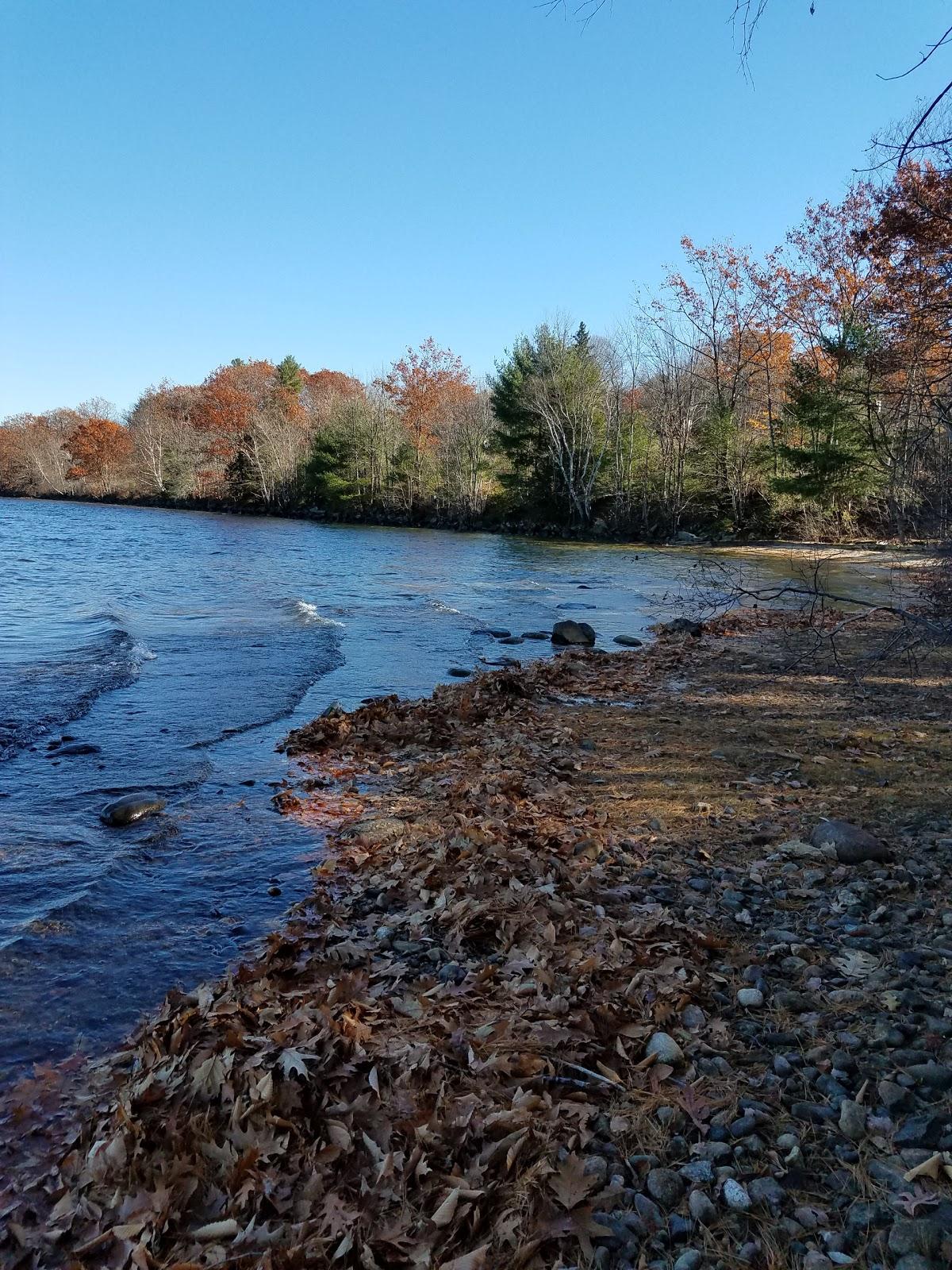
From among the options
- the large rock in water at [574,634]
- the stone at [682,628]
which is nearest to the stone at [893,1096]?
the large rock in water at [574,634]

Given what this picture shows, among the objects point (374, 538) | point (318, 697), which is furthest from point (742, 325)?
point (318, 697)

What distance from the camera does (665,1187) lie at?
259cm

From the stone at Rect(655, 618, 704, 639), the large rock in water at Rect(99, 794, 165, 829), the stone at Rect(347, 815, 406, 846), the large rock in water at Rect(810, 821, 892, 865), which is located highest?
the stone at Rect(655, 618, 704, 639)

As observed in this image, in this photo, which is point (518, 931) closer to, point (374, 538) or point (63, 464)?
point (374, 538)

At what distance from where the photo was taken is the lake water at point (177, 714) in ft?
15.3

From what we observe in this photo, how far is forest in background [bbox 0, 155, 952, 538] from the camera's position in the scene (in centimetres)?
1198

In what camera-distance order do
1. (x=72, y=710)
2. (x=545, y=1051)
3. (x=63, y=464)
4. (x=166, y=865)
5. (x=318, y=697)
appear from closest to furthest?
(x=545, y=1051), (x=166, y=865), (x=72, y=710), (x=318, y=697), (x=63, y=464)

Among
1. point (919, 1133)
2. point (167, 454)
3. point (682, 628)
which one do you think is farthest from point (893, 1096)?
point (167, 454)

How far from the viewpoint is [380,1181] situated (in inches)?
106

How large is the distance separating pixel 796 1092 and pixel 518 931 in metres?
1.70

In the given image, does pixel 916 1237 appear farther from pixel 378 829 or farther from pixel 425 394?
pixel 425 394

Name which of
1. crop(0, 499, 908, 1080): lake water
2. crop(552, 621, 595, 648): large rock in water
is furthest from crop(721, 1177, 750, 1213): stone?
crop(552, 621, 595, 648): large rock in water

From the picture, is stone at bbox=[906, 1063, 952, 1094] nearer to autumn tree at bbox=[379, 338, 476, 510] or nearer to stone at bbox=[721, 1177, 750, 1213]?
stone at bbox=[721, 1177, 750, 1213]

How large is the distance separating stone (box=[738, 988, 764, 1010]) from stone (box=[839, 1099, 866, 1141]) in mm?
696
